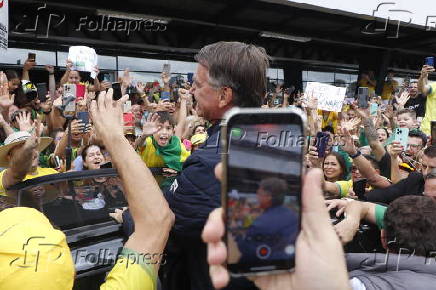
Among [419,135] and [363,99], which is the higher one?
[363,99]

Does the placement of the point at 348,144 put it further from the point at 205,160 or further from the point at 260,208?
the point at 260,208

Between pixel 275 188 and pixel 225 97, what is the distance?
27.0 inches

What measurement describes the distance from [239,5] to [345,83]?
826cm

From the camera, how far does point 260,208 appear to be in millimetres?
885

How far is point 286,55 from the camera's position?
1659cm

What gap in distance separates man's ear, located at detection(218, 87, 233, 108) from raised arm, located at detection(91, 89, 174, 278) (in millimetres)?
386

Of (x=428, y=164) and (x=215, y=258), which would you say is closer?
(x=215, y=258)

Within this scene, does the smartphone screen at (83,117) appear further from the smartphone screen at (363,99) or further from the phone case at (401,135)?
the phone case at (401,135)

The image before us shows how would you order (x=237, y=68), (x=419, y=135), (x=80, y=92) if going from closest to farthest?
(x=237, y=68) < (x=80, y=92) < (x=419, y=135)

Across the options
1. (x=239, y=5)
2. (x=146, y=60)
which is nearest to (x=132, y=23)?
(x=146, y=60)

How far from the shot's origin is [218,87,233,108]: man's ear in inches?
58.9

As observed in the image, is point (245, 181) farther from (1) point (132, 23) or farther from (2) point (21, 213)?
(1) point (132, 23)

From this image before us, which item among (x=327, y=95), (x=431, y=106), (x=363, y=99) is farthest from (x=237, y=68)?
(x=431, y=106)

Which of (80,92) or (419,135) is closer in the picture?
(80,92)
